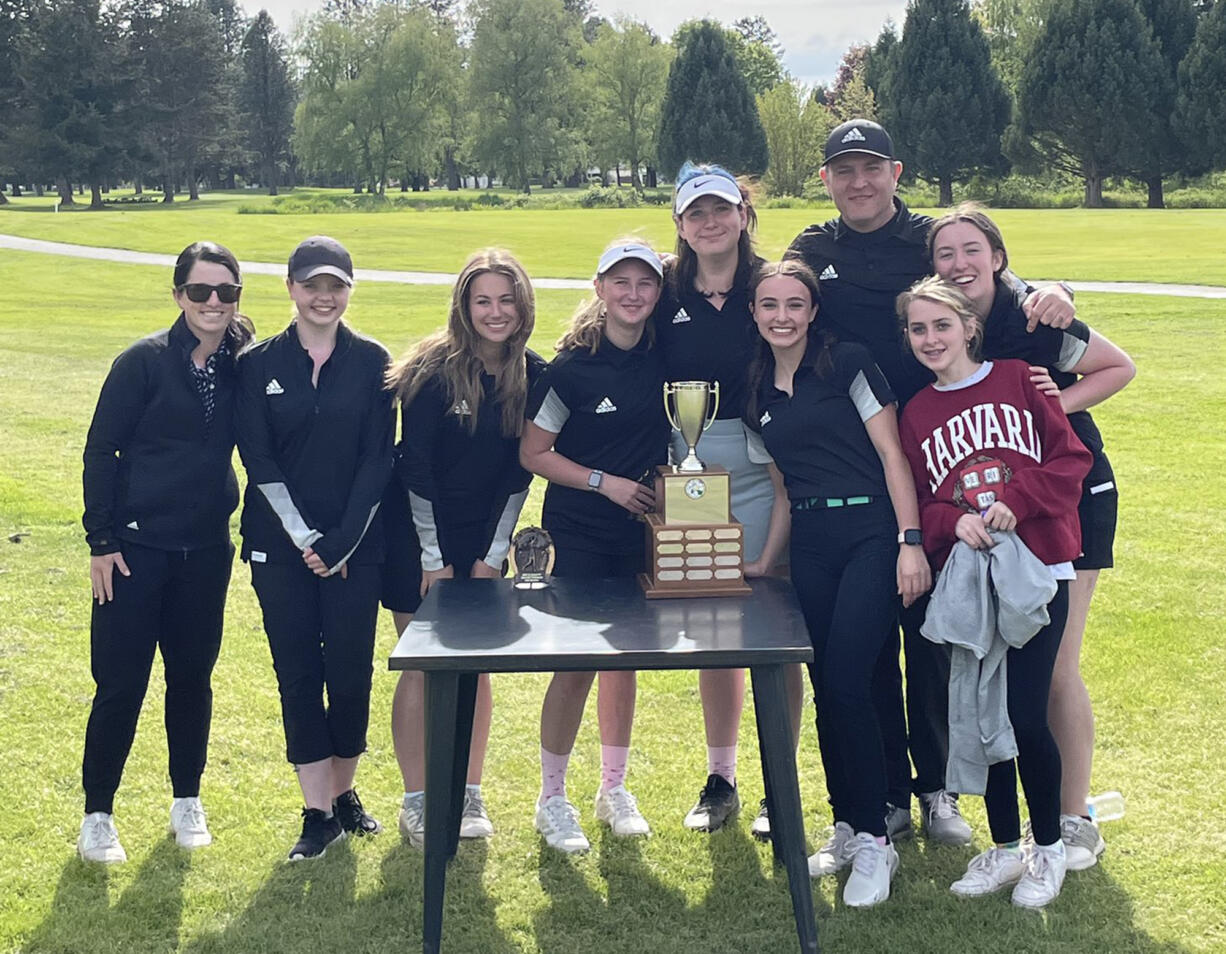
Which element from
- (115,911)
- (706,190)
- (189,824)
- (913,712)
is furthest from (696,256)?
(115,911)

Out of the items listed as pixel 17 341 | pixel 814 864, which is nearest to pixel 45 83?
pixel 17 341

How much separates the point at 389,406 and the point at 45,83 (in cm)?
5654

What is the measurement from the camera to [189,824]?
14.4 feet

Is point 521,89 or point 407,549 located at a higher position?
point 521,89

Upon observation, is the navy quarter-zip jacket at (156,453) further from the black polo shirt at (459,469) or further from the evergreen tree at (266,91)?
the evergreen tree at (266,91)

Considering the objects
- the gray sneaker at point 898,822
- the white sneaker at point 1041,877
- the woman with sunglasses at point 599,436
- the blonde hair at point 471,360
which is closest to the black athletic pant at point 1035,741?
the white sneaker at point 1041,877

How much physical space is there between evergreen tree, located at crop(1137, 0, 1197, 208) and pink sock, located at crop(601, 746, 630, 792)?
1828 inches

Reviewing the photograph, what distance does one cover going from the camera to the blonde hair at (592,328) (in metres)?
4.16

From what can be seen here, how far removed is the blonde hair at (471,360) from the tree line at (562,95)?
44.5 metres

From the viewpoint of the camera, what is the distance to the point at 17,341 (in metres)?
18.2

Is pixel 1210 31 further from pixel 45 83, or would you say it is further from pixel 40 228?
pixel 45 83

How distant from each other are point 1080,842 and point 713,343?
6.68 feet

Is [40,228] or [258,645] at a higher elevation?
[40,228]

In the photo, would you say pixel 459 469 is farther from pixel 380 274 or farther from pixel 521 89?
pixel 521 89
